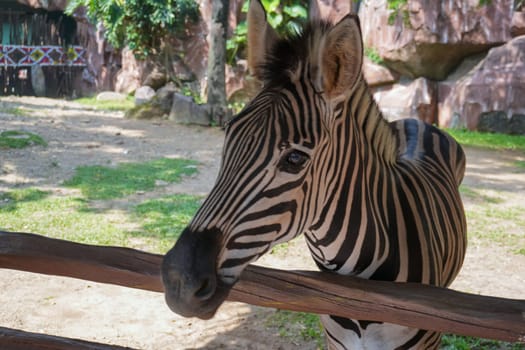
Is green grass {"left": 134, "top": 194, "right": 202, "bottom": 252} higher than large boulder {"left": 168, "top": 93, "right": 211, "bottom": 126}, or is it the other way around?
large boulder {"left": 168, "top": 93, "right": 211, "bottom": 126}

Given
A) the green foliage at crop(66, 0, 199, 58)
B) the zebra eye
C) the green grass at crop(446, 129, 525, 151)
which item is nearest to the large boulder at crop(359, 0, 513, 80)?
the green grass at crop(446, 129, 525, 151)

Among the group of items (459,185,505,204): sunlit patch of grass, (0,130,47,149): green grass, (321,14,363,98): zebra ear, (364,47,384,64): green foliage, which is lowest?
(459,185,505,204): sunlit patch of grass

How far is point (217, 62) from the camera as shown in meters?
13.9

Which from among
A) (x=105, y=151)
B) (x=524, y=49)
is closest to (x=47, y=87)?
(x=105, y=151)

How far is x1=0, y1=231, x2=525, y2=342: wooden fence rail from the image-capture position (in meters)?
1.76

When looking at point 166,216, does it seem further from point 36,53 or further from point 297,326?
point 36,53

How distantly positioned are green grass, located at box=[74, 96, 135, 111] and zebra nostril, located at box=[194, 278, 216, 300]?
52.8 ft

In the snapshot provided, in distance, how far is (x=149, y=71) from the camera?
20.2 m

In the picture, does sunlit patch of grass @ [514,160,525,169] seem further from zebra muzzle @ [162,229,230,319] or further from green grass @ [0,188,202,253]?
zebra muzzle @ [162,229,230,319]

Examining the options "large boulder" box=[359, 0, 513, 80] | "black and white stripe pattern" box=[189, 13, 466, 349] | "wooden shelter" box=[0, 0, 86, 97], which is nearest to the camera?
"black and white stripe pattern" box=[189, 13, 466, 349]

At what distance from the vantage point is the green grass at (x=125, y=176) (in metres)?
7.50

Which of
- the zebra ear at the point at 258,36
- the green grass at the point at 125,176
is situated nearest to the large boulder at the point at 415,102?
the green grass at the point at 125,176

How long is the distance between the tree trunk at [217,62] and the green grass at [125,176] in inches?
175

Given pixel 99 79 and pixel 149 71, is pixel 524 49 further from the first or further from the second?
pixel 99 79
